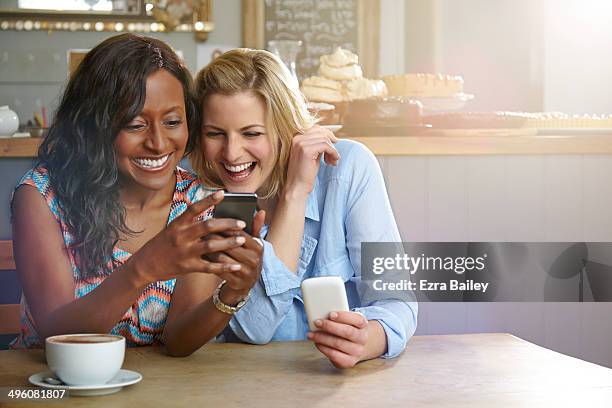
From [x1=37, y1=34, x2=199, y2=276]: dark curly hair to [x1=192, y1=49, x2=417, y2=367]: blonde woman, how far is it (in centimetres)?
7

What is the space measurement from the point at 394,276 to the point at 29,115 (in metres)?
2.50

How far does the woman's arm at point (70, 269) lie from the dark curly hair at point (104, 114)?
3.9 inches

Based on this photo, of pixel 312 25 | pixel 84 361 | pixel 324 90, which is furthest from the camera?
pixel 312 25

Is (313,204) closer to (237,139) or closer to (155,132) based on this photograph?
(237,139)

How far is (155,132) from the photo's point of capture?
1.34 metres

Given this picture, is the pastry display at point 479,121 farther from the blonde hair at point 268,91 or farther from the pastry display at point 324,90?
the blonde hair at point 268,91

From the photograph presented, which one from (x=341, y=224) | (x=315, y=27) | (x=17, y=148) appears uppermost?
(x=315, y=27)

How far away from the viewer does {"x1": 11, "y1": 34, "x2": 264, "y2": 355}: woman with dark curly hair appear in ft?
3.12

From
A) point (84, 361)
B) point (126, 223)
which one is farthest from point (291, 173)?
point (84, 361)

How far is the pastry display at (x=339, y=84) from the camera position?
206 centimetres

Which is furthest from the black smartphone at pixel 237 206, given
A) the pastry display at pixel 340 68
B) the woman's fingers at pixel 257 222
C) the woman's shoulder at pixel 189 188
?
the pastry display at pixel 340 68

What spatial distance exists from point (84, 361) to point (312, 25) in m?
2.71

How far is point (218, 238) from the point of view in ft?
3.02

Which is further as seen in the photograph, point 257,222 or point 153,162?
point 153,162
